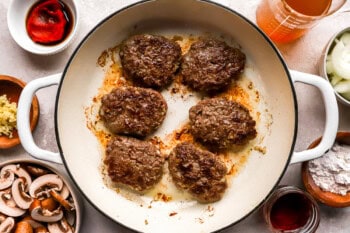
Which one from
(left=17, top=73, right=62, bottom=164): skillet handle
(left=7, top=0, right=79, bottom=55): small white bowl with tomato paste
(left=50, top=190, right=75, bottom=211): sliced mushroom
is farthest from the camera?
(left=7, top=0, right=79, bottom=55): small white bowl with tomato paste

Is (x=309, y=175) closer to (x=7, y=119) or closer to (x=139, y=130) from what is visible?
(x=139, y=130)

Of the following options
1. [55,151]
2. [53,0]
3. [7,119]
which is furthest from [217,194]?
[53,0]

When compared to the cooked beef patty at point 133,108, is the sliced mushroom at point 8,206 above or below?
below

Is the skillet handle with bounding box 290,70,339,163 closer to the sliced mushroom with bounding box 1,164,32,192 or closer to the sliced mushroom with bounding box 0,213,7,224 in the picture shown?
the sliced mushroom with bounding box 1,164,32,192

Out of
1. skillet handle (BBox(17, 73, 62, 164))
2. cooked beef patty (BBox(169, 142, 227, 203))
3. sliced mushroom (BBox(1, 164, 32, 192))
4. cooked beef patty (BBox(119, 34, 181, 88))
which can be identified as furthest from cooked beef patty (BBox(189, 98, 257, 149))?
sliced mushroom (BBox(1, 164, 32, 192))

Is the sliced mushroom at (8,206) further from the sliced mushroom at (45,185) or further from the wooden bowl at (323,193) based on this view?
the wooden bowl at (323,193)

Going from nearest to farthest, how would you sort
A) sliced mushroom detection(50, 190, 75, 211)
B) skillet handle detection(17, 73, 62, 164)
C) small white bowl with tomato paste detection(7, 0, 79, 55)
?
skillet handle detection(17, 73, 62, 164), sliced mushroom detection(50, 190, 75, 211), small white bowl with tomato paste detection(7, 0, 79, 55)

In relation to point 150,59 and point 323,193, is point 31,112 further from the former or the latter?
point 323,193

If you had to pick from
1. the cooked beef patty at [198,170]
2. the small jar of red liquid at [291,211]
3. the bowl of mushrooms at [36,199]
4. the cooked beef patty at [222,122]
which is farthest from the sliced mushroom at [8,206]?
the small jar of red liquid at [291,211]
